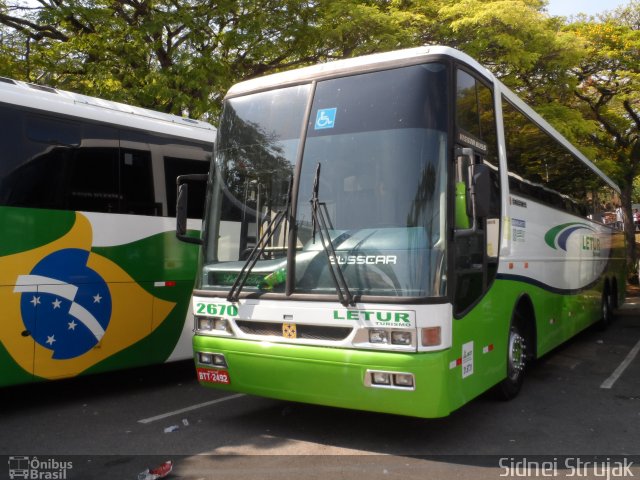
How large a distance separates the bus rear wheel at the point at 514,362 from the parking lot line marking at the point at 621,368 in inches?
57.5

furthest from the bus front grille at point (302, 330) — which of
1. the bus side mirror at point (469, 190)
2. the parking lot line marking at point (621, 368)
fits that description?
the parking lot line marking at point (621, 368)

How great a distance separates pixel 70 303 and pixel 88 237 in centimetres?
73

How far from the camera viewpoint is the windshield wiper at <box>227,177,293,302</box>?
17.6 ft

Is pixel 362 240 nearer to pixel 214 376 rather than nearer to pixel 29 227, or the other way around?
pixel 214 376

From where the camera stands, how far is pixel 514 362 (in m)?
6.64

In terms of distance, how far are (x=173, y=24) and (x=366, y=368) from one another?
9.52 metres

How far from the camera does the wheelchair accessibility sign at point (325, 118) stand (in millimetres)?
5391

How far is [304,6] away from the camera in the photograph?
13.2m

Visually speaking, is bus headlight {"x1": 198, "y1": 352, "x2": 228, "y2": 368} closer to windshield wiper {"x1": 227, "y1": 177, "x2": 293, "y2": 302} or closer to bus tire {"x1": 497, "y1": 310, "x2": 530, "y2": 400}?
windshield wiper {"x1": 227, "y1": 177, "x2": 293, "y2": 302}

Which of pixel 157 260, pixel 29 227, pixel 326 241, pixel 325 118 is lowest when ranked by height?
pixel 157 260

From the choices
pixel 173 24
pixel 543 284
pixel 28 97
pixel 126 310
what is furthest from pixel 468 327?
pixel 173 24

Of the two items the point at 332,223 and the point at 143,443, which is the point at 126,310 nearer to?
the point at 143,443

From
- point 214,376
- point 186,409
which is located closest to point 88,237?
point 186,409

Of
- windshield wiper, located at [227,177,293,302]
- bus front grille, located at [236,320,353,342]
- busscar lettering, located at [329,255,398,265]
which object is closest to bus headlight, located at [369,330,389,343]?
bus front grille, located at [236,320,353,342]
